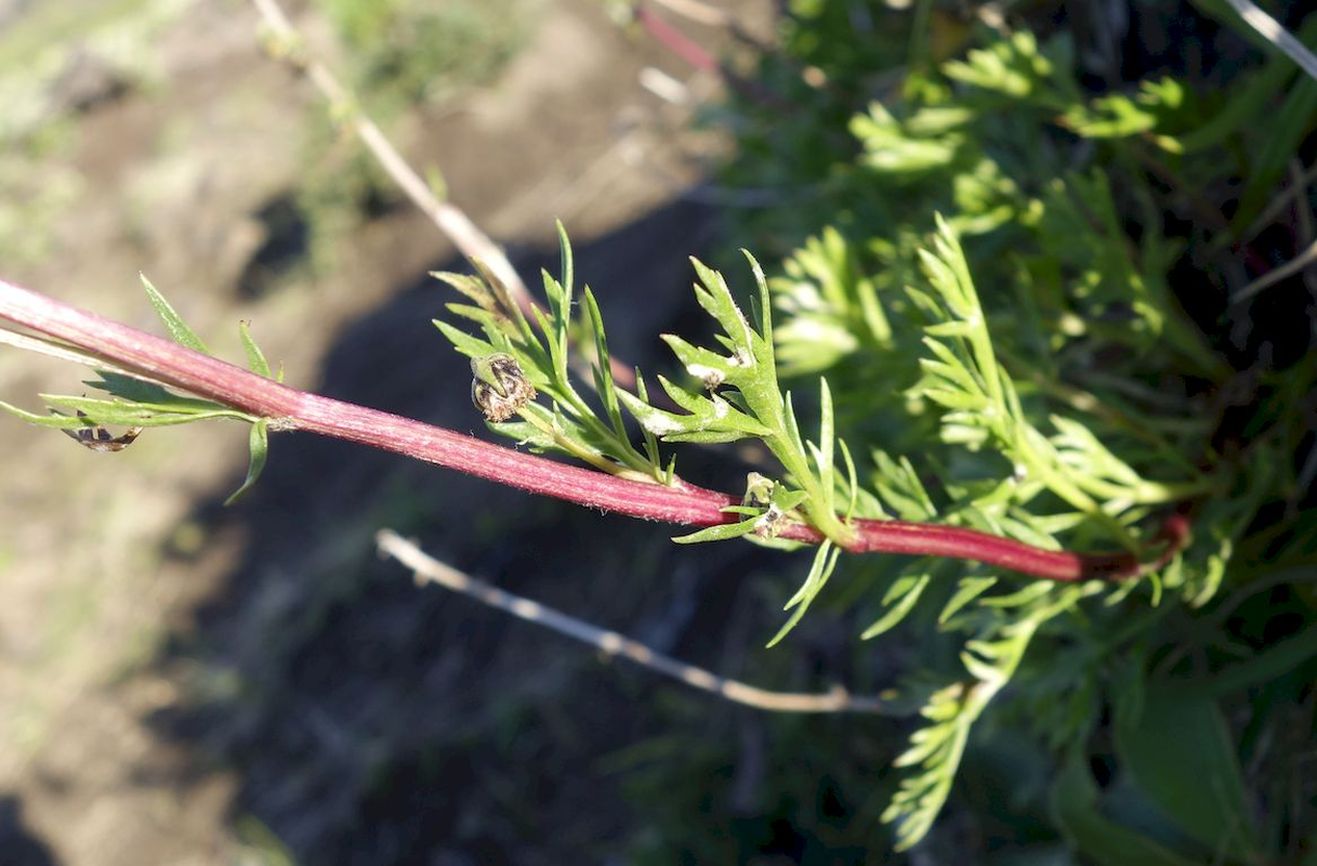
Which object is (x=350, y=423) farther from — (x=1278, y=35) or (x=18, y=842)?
(x=18, y=842)

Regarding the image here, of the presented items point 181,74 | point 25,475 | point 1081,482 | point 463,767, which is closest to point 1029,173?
point 1081,482

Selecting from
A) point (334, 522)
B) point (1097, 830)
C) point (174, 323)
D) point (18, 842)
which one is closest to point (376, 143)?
point (174, 323)

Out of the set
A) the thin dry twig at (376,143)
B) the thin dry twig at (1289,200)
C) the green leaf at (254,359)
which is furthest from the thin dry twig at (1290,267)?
the green leaf at (254,359)

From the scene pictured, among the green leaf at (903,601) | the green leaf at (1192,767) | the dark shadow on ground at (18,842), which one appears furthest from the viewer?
the dark shadow on ground at (18,842)

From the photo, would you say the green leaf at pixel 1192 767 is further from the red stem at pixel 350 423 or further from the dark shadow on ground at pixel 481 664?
the dark shadow on ground at pixel 481 664

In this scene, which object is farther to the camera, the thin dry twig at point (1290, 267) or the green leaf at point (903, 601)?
the thin dry twig at point (1290, 267)
